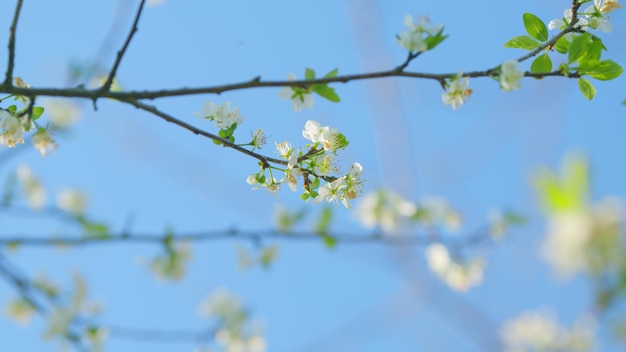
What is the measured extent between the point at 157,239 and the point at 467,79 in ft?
6.25

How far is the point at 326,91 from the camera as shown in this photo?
41.3 inches

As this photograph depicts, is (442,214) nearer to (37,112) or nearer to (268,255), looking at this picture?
(268,255)

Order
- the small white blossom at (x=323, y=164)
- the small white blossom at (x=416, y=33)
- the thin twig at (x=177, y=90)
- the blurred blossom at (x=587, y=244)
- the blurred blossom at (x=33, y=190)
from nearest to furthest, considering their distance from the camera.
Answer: the thin twig at (x=177, y=90) → the small white blossom at (x=416, y=33) → the small white blossom at (x=323, y=164) → the blurred blossom at (x=587, y=244) → the blurred blossom at (x=33, y=190)

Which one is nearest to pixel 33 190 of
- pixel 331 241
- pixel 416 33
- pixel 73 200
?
pixel 73 200

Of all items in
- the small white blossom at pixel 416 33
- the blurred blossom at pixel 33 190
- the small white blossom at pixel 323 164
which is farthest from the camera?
the blurred blossom at pixel 33 190

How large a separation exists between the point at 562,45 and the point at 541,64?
48 millimetres

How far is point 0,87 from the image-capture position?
98 cm

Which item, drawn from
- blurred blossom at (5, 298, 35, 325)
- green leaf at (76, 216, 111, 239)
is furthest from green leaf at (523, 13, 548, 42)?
blurred blossom at (5, 298, 35, 325)

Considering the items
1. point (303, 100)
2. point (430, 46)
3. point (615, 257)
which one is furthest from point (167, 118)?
point (615, 257)

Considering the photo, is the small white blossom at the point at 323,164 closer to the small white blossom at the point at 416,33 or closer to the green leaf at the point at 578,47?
the small white blossom at the point at 416,33

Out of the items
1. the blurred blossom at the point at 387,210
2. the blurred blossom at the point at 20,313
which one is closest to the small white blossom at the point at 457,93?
the blurred blossom at the point at 387,210

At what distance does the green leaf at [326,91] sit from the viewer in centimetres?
104

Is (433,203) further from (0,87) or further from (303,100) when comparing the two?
(0,87)

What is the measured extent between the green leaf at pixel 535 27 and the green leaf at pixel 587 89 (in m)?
0.11
